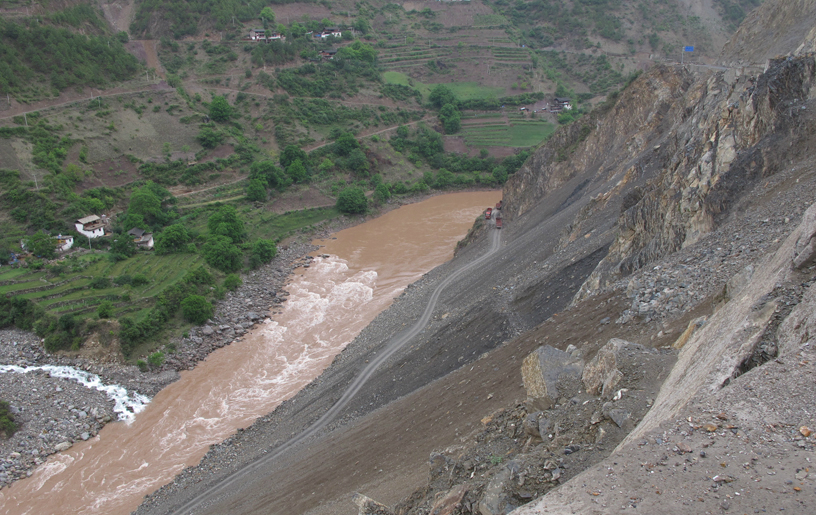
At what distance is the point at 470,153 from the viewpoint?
73.0m

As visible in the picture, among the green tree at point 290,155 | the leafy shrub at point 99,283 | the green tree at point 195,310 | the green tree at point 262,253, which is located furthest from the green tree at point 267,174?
the green tree at point 195,310

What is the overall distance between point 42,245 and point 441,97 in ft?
176

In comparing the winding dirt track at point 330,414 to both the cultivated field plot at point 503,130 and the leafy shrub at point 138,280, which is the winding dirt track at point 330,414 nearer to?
the leafy shrub at point 138,280

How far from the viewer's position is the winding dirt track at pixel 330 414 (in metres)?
21.9

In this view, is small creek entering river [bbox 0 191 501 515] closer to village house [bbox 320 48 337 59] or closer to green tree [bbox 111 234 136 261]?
green tree [bbox 111 234 136 261]

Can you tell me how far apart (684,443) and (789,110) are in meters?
17.6

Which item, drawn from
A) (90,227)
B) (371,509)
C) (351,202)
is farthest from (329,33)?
(371,509)

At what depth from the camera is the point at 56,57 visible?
63000 millimetres

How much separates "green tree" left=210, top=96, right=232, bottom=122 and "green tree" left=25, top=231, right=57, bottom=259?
91.8 feet

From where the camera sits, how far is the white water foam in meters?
29.5

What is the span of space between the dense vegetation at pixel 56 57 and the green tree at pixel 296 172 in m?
24.9

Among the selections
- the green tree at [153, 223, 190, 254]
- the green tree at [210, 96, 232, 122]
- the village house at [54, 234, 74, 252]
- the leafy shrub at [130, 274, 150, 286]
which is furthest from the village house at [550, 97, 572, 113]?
the village house at [54, 234, 74, 252]

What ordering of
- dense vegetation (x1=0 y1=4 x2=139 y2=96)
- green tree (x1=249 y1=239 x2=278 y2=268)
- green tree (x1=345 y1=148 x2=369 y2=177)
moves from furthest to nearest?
green tree (x1=345 y1=148 x2=369 y2=177) < dense vegetation (x1=0 y1=4 x2=139 y2=96) < green tree (x1=249 y1=239 x2=278 y2=268)

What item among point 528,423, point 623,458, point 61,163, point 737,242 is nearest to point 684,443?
point 623,458
